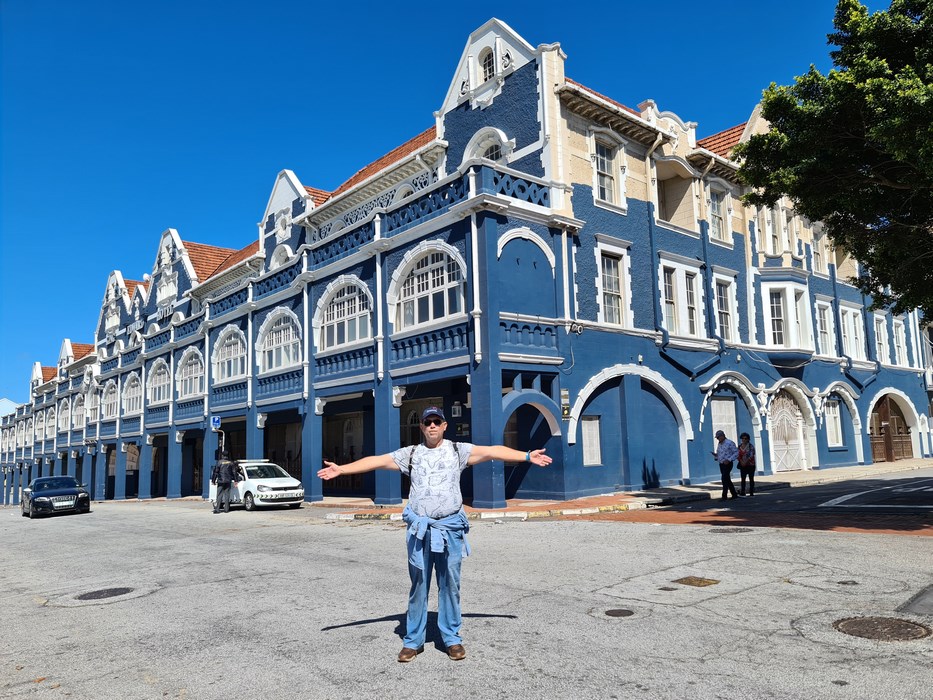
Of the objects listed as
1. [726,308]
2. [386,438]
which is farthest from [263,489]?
[726,308]

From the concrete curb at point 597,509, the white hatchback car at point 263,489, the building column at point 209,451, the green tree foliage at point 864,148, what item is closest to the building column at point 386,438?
the concrete curb at point 597,509

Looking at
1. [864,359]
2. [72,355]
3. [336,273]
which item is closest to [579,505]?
[336,273]

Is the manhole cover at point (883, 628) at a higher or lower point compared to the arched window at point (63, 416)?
lower

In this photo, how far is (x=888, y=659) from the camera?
490 centimetres

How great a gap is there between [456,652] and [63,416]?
56.5 meters

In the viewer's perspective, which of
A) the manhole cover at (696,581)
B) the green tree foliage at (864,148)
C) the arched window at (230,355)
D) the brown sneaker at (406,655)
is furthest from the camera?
the arched window at (230,355)

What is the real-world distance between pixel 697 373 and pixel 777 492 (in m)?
4.71

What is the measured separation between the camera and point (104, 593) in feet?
27.8

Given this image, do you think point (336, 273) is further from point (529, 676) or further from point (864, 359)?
point (864, 359)

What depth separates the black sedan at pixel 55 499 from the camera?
24.7m

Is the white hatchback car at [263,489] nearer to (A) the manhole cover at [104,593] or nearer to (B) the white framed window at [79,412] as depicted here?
(A) the manhole cover at [104,593]

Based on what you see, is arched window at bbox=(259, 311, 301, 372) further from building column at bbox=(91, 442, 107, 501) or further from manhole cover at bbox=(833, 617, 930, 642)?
building column at bbox=(91, 442, 107, 501)

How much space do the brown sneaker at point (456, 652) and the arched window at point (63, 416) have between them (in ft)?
178

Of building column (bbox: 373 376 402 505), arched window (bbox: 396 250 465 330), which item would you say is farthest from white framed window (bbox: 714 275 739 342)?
building column (bbox: 373 376 402 505)
